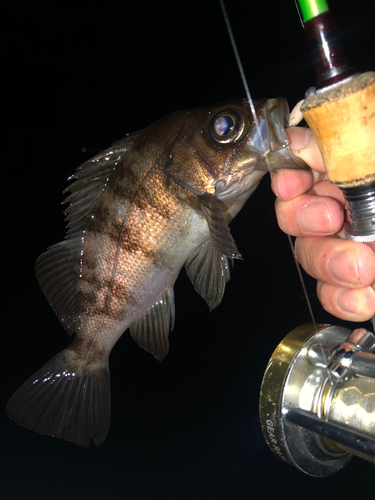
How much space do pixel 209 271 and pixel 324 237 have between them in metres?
0.44

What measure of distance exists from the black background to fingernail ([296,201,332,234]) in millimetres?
2727

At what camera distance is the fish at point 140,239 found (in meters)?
1.07

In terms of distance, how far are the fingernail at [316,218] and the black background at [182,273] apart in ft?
8.95

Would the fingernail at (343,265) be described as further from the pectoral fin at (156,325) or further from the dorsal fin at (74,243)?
the dorsal fin at (74,243)

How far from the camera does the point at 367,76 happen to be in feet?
1.62

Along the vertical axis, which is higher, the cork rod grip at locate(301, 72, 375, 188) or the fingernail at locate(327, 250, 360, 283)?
the cork rod grip at locate(301, 72, 375, 188)

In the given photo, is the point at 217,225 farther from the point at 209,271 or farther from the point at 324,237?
the point at 324,237

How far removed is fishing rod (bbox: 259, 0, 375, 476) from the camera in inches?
20.1

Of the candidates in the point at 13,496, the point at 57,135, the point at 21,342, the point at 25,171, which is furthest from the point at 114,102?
the point at 13,496

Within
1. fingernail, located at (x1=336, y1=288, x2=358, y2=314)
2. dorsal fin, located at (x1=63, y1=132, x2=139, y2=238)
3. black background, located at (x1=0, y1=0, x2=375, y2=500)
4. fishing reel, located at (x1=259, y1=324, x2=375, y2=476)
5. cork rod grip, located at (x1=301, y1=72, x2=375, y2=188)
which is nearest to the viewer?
cork rod grip, located at (x1=301, y1=72, x2=375, y2=188)

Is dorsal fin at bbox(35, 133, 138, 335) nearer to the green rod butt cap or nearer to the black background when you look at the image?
the green rod butt cap

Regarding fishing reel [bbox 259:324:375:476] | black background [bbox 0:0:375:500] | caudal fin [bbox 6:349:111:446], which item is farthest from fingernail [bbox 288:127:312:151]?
black background [bbox 0:0:375:500]

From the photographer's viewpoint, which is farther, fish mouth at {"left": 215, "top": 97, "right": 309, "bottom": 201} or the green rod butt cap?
fish mouth at {"left": 215, "top": 97, "right": 309, "bottom": 201}

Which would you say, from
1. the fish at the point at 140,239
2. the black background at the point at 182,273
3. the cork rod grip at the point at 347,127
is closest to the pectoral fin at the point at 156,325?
the fish at the point at 140,239
